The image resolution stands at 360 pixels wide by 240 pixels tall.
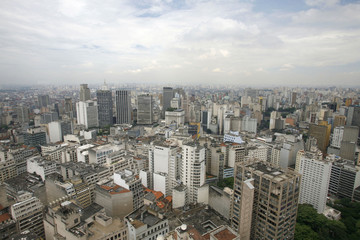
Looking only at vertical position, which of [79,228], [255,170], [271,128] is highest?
[255,170]

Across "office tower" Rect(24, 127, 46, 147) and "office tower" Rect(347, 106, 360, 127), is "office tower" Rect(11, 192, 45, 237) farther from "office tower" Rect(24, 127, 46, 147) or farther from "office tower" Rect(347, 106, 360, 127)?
"office tower" Rect(347, 106, 360, 127)

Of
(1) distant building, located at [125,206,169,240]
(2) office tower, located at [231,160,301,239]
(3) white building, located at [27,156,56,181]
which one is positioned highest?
(2) office tower, located at [231,160,301,239]

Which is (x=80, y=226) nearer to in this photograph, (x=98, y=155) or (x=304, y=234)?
(x=98, y=155)

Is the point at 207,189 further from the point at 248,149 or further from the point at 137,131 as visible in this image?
the point at 137,131

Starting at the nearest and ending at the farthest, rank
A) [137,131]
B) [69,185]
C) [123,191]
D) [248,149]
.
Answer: [123,191] → [69,185] → [248,149] → [137,131]

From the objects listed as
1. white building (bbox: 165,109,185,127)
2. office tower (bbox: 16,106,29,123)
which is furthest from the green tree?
office tower (bbox: 16,106,29,123)

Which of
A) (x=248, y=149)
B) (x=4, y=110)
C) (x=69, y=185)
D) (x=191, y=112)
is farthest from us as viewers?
(x=191, y=112)

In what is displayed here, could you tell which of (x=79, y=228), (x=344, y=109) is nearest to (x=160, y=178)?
(x=79, y=228)
